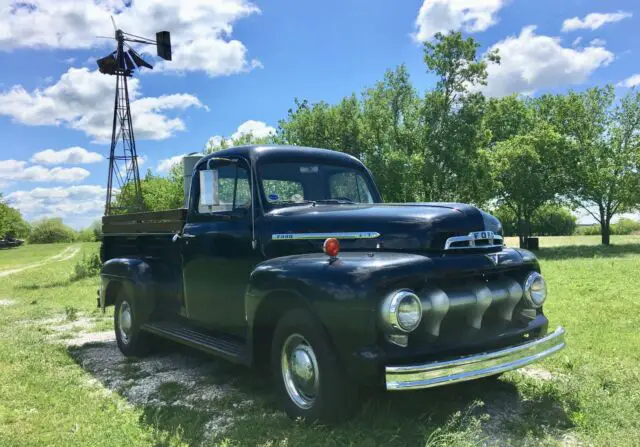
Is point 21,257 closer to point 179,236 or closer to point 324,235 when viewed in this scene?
point 179,236

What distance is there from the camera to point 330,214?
4281mm

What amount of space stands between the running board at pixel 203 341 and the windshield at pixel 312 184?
51.4 inches

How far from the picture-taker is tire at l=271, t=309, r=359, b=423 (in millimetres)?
3488

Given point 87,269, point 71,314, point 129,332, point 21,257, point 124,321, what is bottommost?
point 21,257

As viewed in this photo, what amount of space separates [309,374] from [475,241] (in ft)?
5.31

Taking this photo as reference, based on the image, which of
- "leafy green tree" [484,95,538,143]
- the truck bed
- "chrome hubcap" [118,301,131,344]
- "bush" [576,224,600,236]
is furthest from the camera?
"bush" [576,224,600,236]

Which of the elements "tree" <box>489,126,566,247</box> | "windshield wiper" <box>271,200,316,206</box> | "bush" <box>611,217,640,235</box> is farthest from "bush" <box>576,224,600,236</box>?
"windshield wiper" <box>271,200,316,206</box>

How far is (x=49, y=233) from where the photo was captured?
295ft

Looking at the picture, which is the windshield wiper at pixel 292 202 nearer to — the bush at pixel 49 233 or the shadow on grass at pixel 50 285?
the shadow on grass at pixel 50 285

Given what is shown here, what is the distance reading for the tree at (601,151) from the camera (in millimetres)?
31812

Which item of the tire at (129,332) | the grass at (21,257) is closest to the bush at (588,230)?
the grass at (21,257)

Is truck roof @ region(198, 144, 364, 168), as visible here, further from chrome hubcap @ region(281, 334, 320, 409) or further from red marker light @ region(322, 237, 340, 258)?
chrome hubcap @ region(281, 334, 320, 409)

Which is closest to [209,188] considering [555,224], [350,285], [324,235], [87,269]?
[324,235]

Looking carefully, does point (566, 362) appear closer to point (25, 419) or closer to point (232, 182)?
point (232, 182)
